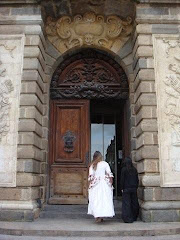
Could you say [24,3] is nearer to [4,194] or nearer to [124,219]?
[4,194]

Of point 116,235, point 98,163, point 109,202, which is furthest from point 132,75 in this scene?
point 116,235

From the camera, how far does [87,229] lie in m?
5.75

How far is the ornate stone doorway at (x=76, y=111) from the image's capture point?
829cm

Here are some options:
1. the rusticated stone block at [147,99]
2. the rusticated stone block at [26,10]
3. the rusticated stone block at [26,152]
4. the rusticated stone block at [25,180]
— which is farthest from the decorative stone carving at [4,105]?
the rusticated stone block at [147,99]

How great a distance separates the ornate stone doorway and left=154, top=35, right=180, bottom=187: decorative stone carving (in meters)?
1.55

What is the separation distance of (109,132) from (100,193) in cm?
354

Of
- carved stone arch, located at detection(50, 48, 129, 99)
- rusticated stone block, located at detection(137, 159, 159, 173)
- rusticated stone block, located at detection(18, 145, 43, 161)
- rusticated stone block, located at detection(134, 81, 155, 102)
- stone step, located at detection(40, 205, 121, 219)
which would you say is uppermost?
carved stone arch, located at detection(50, 48, 129, 99)

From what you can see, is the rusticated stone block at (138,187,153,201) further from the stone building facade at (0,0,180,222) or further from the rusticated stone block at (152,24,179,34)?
the rusticated stone block at (152,24,179,34)

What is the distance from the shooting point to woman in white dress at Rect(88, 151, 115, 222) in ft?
20.8

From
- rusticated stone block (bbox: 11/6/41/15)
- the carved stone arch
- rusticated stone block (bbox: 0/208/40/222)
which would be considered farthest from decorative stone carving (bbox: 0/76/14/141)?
rusticated stone block (bbox: 11/6/41/15)

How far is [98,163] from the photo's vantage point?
662 cm

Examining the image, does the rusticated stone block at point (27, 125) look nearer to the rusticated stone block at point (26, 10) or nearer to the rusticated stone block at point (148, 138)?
the rusticated stone block at point (148, 138)

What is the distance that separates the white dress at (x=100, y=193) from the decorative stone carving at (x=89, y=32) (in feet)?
13.2

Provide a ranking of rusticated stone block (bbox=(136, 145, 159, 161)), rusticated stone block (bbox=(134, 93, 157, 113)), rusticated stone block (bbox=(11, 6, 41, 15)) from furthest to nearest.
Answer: rusticated stone block (bbox=(11, 6, 41, 15))
rusticated stone block (bbox=(134, 93, 157, 113))
rusticated stone block (bbox=(136, 145, 159, 161))
